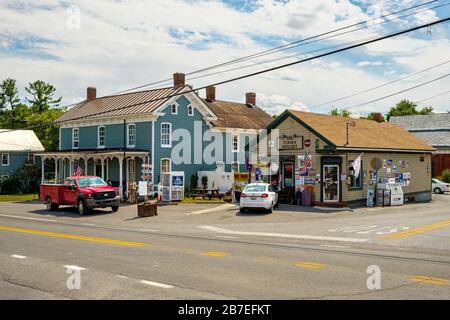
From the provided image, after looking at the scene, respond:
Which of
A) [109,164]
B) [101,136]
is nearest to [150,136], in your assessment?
[109,164]

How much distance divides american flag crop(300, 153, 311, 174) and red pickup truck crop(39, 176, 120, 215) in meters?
10.8

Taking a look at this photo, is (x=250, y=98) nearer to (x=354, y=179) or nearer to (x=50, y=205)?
(x=354, y=179)

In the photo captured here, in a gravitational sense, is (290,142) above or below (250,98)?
below

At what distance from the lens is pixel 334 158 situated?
97.6 ft

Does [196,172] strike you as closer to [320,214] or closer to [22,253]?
[320,214]

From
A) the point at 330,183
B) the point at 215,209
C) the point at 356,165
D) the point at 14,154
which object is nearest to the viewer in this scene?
the point at 215,209

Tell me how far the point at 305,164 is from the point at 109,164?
17.5 meters

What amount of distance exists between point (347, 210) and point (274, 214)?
451 cm

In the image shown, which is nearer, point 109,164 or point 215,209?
point 215,209

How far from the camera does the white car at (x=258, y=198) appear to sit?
25906 millimetres

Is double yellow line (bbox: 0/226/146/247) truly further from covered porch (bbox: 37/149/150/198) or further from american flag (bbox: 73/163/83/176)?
covered porch (bbox: 37/149/150/198)

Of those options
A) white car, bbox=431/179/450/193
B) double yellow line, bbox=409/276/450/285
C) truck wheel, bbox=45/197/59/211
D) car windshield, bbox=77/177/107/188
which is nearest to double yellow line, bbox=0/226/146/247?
double yellow line, bbox=409/276/450/285

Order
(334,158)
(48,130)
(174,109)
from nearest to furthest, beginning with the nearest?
(334,158), (174,109), (48,130)

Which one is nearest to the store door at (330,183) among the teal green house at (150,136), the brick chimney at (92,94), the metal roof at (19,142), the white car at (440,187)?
the teal green house at (150,136)
